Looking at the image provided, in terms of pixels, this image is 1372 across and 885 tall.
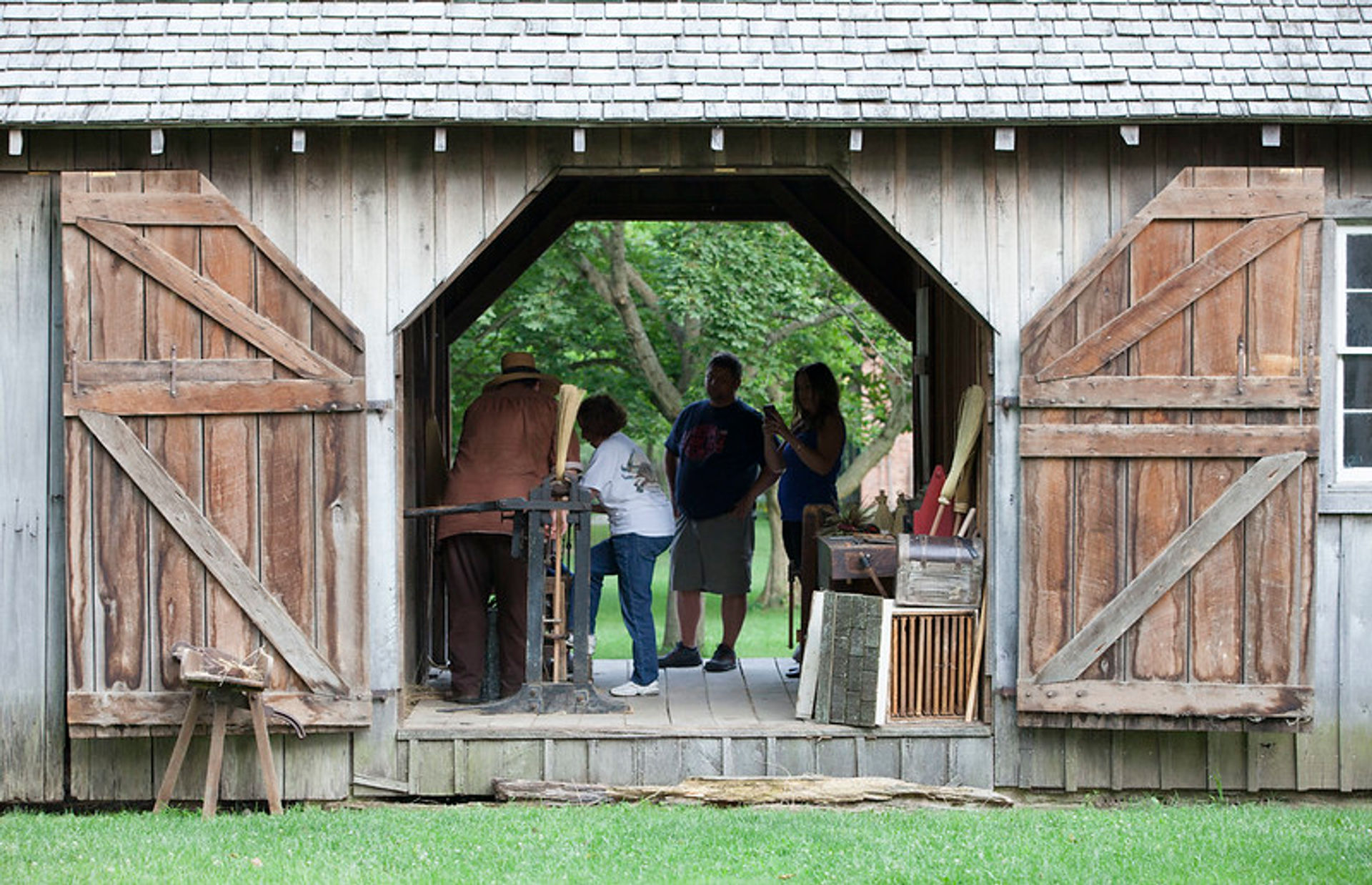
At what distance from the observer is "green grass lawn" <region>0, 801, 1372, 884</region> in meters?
6.50

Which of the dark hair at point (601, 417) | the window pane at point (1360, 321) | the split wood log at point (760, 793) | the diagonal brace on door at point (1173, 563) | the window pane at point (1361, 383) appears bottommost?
the split wood log at point (760, 793)

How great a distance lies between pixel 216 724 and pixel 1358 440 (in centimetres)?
568

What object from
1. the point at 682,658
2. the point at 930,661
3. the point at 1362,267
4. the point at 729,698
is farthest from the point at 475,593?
the point at 1362,267

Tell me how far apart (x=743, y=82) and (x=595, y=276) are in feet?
33.3

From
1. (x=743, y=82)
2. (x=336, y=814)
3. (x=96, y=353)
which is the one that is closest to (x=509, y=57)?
(x=743, y=82)

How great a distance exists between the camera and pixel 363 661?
7938 millimetres

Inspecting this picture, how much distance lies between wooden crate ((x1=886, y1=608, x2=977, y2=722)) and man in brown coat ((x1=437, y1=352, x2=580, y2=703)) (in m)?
2.06

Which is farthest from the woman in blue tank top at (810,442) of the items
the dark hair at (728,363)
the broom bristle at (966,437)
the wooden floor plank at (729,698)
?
the broom bristle at (966,437)

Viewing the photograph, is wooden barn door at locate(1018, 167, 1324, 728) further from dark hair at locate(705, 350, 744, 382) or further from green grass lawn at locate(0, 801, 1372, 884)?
dark hair at locate(705, 350, 744, 382)

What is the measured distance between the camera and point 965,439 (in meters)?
8.55

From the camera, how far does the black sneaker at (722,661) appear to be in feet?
34.1

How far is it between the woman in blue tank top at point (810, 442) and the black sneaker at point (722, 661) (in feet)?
1.35

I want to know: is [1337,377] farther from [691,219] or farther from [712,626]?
[712,626]

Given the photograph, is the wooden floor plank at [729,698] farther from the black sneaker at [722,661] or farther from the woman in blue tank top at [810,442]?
the woman in blue tank top at [810,442]
